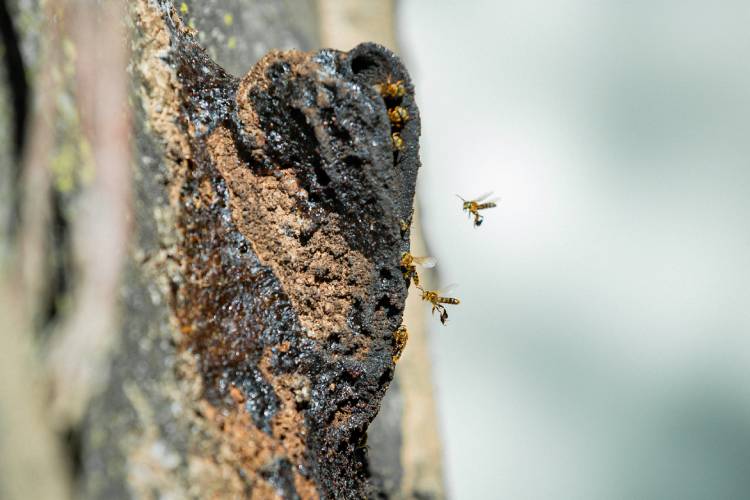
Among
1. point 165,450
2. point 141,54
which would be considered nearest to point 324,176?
point 141,54

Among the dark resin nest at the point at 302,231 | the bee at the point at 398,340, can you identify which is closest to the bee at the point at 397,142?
the dark resin nest at the point at 302,231

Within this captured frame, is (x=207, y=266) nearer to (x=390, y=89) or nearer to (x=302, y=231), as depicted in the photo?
(x=302, y=231)

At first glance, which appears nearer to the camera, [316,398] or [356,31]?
[316,398]

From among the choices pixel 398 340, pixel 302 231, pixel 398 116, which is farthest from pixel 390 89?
pixel 398 340

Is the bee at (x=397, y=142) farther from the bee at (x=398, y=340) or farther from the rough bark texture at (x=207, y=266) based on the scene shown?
the bee at (x=398, y=340)

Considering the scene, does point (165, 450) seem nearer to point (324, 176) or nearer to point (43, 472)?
point (43, 472)

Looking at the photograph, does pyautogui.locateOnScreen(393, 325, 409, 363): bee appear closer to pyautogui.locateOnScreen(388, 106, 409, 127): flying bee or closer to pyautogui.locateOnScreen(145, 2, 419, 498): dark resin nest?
pyautogui.locateOnScreen(145, 2, 419, 498): dark resin nest

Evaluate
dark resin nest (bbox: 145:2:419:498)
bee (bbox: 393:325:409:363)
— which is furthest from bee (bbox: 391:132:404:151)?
bee (bbox: 393:325:409:363)
